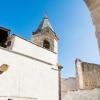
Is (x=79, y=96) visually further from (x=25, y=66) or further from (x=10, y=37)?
(x=10, y=37)

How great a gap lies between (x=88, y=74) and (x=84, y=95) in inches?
277

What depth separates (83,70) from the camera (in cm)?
2225

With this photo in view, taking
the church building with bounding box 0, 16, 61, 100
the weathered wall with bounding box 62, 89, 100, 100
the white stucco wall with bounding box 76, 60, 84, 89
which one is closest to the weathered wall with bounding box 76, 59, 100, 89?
the white stucco wall with bounding box 76, 60, 84, 89

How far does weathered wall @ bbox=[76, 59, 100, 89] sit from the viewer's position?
21672 millimetres

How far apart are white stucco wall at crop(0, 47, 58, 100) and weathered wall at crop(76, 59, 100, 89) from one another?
752 centimetres

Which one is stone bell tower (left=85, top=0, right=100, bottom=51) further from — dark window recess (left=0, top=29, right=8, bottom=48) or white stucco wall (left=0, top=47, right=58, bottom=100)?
dark window recess (left=0, top=29, right=8, bottom=48)

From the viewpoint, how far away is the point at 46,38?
1642 cm

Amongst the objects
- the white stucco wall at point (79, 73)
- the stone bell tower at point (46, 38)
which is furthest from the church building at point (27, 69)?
the white stucco wall at point (79, 73)

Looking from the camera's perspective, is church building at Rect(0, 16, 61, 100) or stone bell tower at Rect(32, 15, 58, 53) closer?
church building at Rect(0, 16, 61, 100)

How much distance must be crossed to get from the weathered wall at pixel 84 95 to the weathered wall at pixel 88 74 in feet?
18.0

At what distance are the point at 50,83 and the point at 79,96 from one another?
3038 millimetres

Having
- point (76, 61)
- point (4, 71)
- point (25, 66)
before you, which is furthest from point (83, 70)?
point (4, 71)

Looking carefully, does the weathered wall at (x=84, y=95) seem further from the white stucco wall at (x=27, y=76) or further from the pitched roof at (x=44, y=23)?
the pitched roof at (x=44, y=23)

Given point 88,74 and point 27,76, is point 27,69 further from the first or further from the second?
point 88,74
